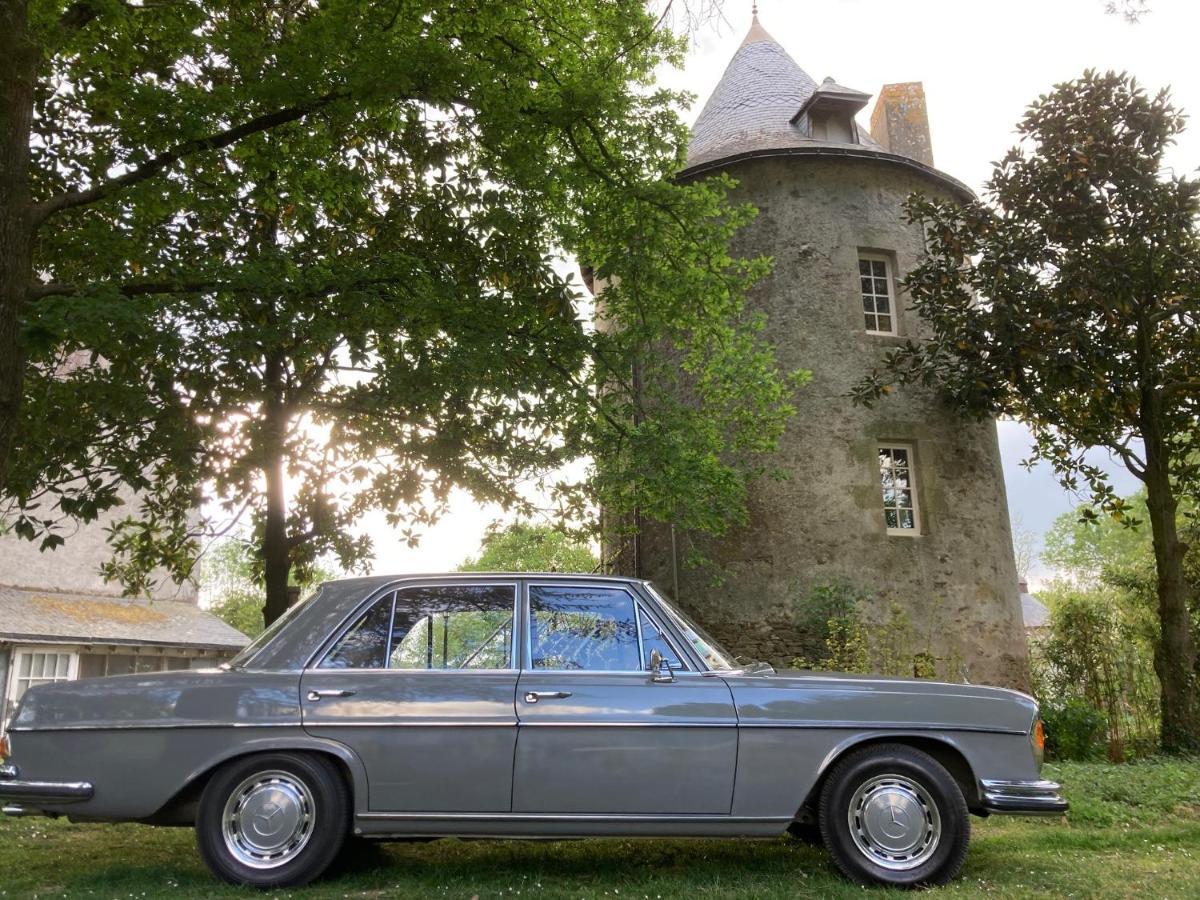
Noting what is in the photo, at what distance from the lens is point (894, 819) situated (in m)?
4.70

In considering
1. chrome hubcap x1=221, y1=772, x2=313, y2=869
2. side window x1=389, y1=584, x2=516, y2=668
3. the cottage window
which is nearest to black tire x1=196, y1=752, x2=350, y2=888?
chrome hubcap x1=221, y1=772, x2=313, y2=869

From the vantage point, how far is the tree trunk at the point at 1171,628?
11125mm

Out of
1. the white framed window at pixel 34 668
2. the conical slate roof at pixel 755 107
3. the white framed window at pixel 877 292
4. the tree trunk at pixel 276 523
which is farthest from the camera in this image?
the white framed window at pixel 34 668

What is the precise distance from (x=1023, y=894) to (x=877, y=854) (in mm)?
694

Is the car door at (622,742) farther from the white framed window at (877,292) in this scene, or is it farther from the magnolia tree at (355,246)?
the white framed window at (877,292)

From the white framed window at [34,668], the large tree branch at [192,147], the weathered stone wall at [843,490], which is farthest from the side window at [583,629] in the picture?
the white framed window at [34,668]

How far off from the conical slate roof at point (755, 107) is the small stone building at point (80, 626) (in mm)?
15225

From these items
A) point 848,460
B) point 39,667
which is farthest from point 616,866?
point 39,667

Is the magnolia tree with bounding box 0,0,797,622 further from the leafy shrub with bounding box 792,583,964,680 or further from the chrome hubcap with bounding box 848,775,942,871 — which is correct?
the chrome hubcap with bounding box 848,775,942,871

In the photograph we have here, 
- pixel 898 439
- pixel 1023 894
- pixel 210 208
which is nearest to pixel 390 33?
pixel 210 208

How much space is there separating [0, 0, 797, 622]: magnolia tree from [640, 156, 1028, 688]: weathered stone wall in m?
2.75

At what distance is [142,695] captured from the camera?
469cm

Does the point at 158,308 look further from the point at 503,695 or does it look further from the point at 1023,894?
the point at 1023,894

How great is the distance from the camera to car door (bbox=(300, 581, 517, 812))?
4.63m
